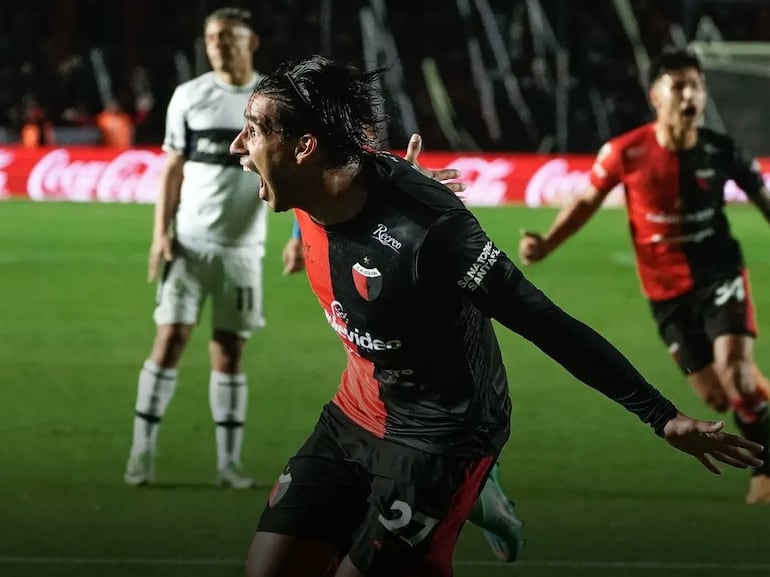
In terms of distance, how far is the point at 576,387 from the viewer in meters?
9.95

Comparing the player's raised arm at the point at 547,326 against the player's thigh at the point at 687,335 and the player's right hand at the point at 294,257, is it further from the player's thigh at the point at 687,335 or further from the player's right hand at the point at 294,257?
the player's thigh at the point at 687,335

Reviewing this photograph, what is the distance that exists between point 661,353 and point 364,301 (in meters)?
7.54

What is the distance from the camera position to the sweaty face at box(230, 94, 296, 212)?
3883mm

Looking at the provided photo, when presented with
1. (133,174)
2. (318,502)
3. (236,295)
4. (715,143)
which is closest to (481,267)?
(318,502)

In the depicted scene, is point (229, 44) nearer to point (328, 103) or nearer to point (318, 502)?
point (328, 103)

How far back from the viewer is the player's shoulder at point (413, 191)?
3.83 meters

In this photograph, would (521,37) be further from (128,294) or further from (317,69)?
(317,69)

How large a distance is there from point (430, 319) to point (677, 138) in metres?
3.83

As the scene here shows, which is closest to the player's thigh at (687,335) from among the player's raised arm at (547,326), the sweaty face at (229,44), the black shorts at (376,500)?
the sweaty face at (229,44)

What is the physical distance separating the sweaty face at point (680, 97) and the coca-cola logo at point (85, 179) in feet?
50.8

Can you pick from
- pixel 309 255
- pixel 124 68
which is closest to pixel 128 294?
pixel 309 255

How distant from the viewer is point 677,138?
7469mm

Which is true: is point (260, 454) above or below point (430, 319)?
below

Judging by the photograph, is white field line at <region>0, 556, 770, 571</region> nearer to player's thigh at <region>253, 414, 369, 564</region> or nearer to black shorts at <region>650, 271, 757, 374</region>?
black shorts at <region>650, 271, 757, 374</region>
